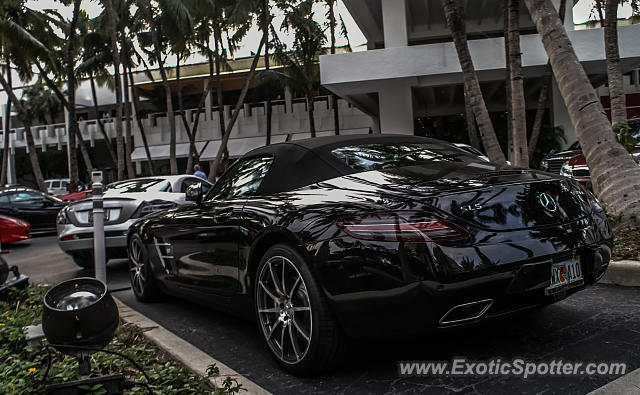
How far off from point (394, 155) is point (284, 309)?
1.26 meters

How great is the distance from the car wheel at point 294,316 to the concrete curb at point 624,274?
2.84 metres

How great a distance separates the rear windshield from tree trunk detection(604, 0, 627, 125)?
4.68 metres

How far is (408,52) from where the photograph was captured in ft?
46.1

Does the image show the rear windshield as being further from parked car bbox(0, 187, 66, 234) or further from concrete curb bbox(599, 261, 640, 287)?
parked car bbox(0, 187, 66, 234)

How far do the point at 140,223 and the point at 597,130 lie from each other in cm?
482

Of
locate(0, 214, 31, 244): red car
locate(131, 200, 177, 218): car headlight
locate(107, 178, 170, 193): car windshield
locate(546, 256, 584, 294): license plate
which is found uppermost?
locate(107, 178, 170, 193): car windshield

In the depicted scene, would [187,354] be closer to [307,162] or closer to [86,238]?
[307,162]

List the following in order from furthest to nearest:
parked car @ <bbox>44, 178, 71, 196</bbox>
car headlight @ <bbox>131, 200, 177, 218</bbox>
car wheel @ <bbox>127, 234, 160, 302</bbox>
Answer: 1. parked car @ <bbox>44, 178, 71, 196</bbox>
2. car headlight @ <bbox>131, 200, 177, 218</bbox>
3. car wheel @ <bbox>127, 234, 160, 302</bbox>

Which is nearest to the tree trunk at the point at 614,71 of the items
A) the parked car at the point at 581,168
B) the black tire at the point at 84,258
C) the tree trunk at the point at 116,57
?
the parked car at the point at 581,168

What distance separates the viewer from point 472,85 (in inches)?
351

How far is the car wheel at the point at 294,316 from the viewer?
2795 mm

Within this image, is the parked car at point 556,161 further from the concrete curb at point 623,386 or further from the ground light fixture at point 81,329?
the ground light fixture at point 81,329

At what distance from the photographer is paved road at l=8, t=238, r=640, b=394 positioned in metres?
2.72

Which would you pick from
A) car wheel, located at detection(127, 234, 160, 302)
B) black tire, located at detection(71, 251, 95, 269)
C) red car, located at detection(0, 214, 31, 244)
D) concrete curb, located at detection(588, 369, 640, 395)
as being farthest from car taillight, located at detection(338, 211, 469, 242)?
red car, located at detection(0, 214, 31, 244)
